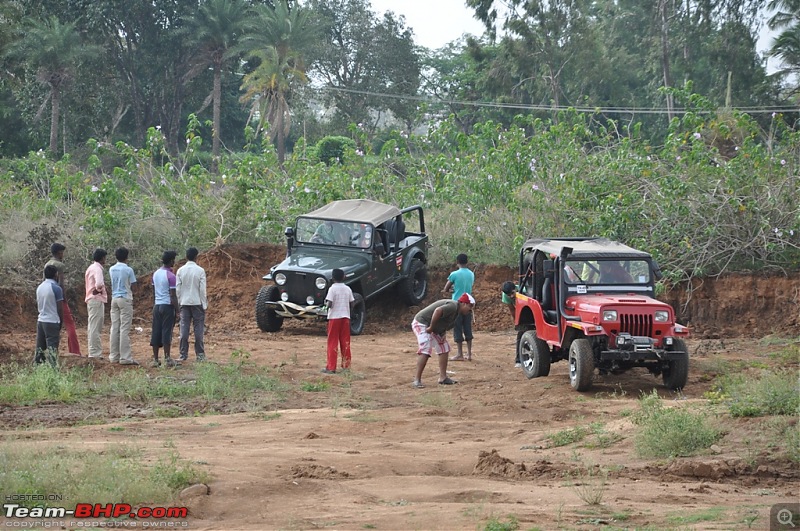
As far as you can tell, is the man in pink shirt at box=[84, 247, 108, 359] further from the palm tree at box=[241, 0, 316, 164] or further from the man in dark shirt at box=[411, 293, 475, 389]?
the palm tree at box=[241, 0, 316, 164]

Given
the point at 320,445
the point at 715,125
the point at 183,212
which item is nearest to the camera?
the point at 320,445

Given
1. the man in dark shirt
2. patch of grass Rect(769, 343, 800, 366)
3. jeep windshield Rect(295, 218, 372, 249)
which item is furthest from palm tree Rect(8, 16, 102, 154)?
patch of grass Rect(769, 343, 800, 366)

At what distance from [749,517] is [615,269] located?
6.43 meters

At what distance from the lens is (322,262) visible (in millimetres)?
17219

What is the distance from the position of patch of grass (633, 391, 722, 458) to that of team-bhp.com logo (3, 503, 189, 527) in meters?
4.13

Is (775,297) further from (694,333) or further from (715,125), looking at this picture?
(715,125)

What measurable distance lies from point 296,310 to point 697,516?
1114 cm

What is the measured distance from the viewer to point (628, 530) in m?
5.98

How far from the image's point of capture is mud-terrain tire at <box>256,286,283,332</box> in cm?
1730

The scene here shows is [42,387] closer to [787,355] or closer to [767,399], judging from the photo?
[767,399]

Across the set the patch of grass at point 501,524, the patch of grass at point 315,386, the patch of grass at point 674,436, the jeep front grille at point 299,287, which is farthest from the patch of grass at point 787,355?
the patch of grass at point 501,524

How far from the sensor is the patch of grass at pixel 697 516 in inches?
244

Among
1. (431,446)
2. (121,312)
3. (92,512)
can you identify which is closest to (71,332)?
(121,312)

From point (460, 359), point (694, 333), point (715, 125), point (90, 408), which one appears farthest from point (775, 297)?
point (90, 408)
